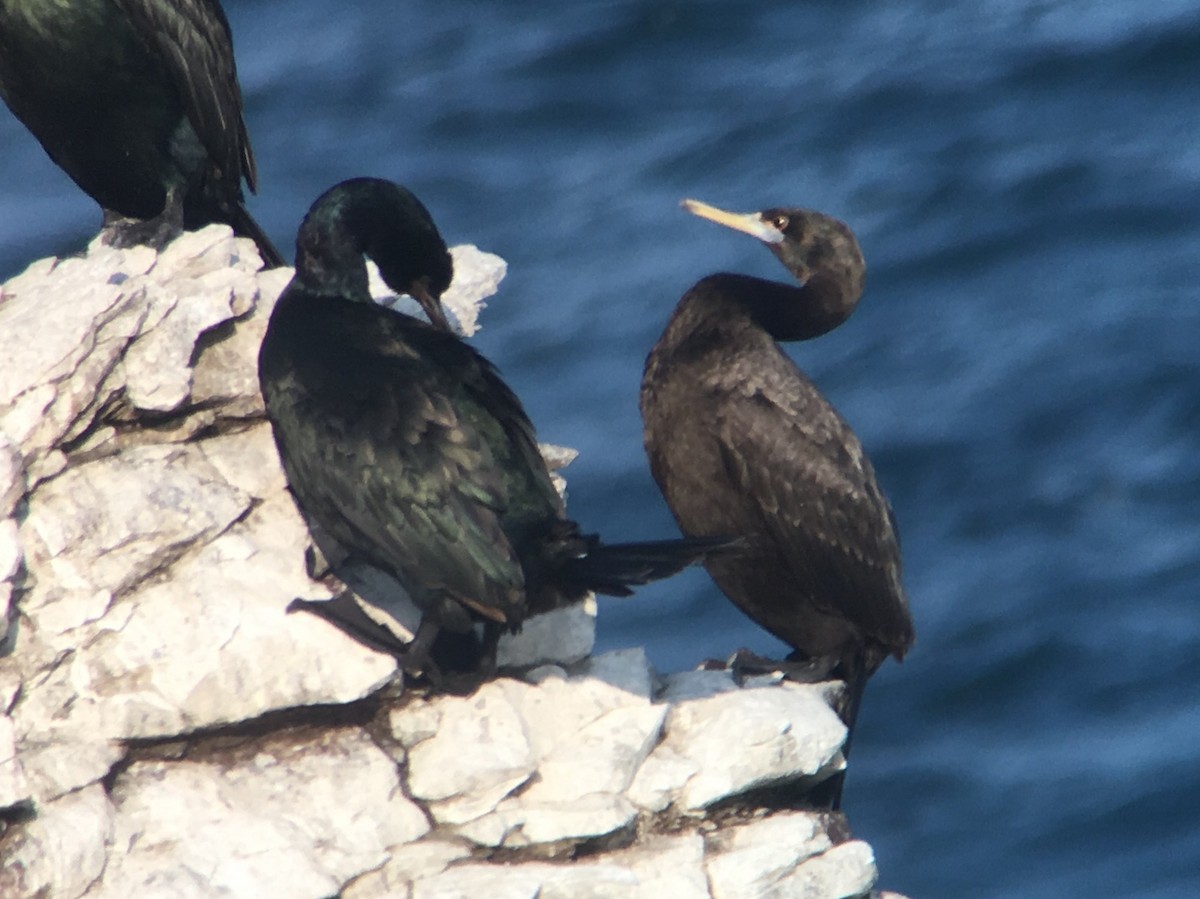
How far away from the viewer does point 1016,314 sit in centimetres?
1507

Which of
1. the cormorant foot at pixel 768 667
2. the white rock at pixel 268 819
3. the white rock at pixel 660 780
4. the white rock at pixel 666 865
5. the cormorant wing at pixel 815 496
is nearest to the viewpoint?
the white rock at pixel 268 819

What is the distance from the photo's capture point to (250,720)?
5.62 meters

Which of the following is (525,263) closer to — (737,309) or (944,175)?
(944,175)

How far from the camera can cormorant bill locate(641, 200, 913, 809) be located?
7.32 meters

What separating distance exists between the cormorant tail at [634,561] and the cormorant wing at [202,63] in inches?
90.1

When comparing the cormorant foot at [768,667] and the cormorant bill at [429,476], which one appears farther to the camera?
the cormorant foot at [768,667]

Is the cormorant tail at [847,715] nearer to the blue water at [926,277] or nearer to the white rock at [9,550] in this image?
the white rock at [9,550]

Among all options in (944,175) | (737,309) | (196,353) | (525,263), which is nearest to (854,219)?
(944,175)

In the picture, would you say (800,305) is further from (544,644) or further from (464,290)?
(544,644)

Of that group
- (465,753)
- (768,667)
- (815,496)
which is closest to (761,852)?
(465,753)

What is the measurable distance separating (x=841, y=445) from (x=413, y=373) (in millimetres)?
2045

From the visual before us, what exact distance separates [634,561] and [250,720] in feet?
3.47

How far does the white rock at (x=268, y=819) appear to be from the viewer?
17.2ft

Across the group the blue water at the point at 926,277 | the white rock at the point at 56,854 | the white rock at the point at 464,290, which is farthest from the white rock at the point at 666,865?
the blue water at the point at 926,277
